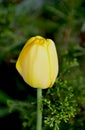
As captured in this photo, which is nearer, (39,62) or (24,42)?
(39,62)

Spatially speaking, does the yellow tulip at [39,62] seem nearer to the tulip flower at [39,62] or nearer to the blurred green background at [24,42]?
the tulip flower at [39,62]

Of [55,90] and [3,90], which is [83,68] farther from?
[55,90]

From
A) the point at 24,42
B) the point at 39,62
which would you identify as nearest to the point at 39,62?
the point at 39,62

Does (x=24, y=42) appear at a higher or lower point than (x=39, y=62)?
higher

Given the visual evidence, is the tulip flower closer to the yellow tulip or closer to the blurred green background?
the yellow tulip

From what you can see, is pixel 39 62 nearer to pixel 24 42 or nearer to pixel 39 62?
pixel 39 62
